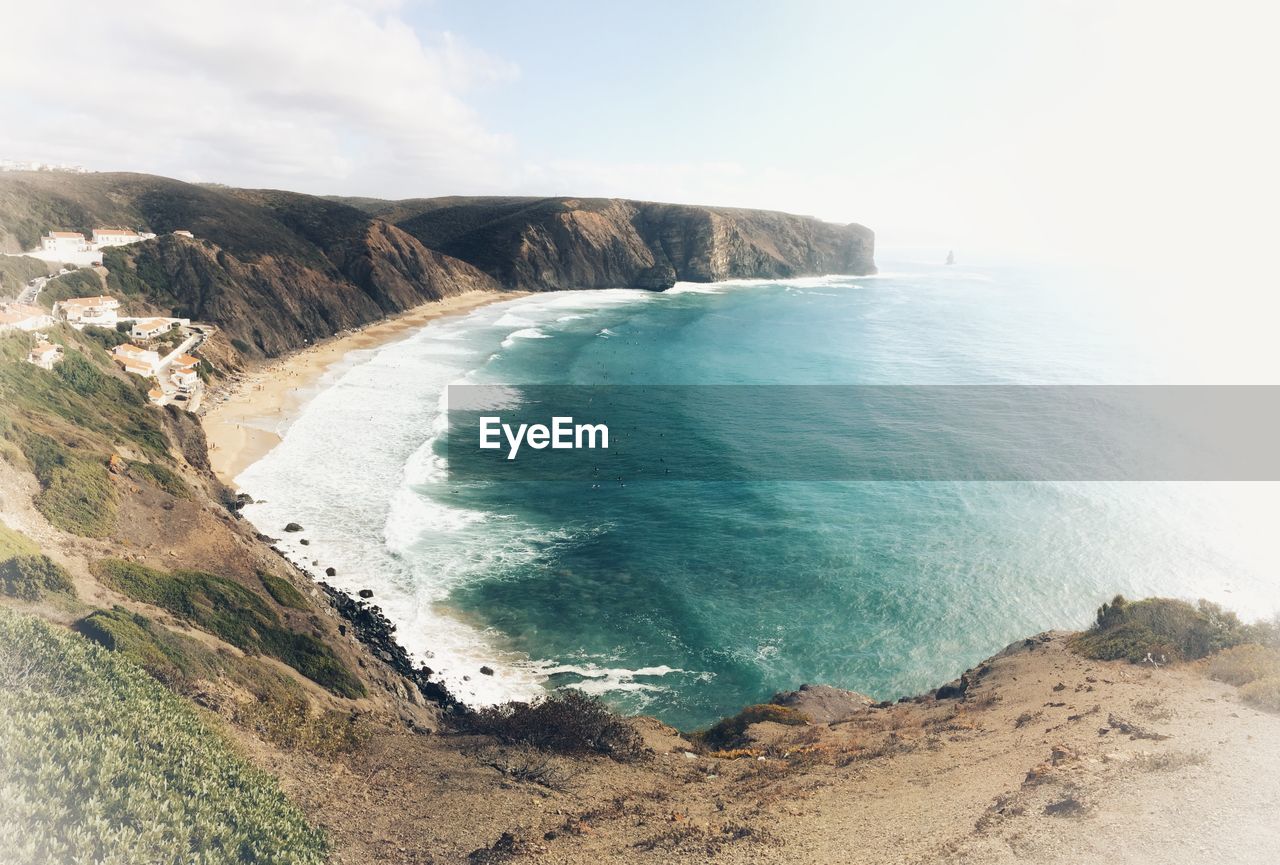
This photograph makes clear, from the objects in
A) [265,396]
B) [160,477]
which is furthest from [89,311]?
[160,477]

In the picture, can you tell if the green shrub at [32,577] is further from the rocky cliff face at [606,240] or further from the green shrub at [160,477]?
the rocky cliff face at [606,240]

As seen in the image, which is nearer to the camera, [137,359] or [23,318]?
[23,318]

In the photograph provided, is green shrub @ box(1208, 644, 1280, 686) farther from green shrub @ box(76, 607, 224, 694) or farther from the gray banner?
green shrub @ box(76, 607, 224, 694)

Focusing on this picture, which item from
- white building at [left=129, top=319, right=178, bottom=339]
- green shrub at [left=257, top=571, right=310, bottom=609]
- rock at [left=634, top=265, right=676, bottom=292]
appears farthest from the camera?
rock at [left=634, top=265, right=676, bottom=292]

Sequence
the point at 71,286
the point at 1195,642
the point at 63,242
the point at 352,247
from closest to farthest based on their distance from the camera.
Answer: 1. the point at 1195,642
2. the point at 71,286
3. the point at 63,242
4. the point at 352,247

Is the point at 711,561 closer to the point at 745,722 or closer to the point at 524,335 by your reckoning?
the point at 745,722

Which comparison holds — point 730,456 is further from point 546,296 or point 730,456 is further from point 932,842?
point 546,296

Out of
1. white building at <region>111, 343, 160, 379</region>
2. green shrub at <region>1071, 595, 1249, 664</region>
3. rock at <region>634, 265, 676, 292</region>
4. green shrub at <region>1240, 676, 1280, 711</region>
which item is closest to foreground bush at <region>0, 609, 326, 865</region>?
green shrub at <region>1240, 676, 1280, 711</region>
